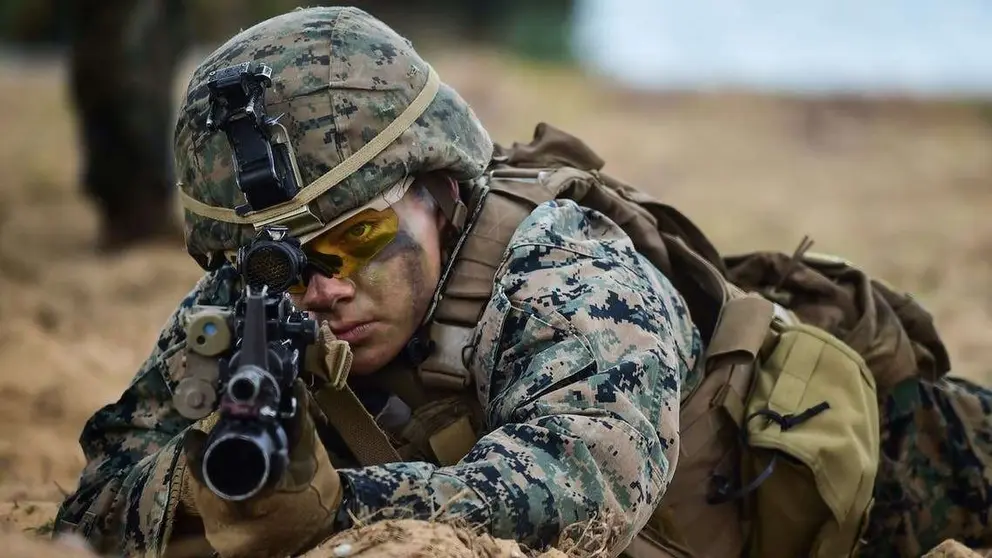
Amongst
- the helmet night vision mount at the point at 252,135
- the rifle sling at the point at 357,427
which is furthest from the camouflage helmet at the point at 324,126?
the rifle sling at the point at 357,427

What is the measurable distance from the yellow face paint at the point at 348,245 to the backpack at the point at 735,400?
9.0 inches

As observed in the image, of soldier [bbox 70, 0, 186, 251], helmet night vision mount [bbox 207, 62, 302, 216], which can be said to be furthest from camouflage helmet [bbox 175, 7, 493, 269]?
soldier [bbox 70, 0, 186, 251]

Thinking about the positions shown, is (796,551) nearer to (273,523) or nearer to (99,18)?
(273,523)

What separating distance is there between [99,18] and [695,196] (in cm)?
577

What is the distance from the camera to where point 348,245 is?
2.96 m

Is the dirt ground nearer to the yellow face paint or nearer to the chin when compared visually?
the chin

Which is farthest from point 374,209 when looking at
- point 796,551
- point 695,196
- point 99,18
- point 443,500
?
point 695,196

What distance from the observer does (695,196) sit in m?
12.2

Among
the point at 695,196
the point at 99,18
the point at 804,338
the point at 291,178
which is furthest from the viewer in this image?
the point at 695,196

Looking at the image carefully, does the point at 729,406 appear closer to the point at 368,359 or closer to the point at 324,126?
the point at 368,359

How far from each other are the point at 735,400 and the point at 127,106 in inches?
260

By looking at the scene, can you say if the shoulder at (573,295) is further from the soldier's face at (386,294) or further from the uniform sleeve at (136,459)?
the uniform sleeve at (136,459)

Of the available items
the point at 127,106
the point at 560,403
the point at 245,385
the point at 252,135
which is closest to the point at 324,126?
the point at 252,135

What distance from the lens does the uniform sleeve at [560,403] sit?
2.45 meters
